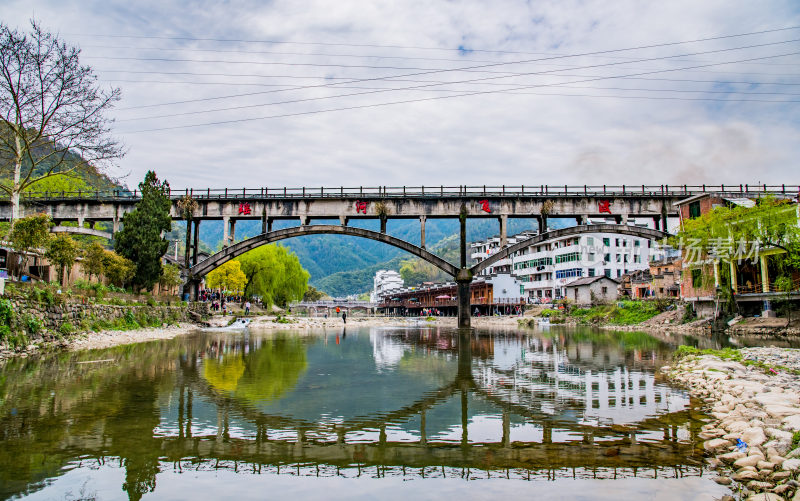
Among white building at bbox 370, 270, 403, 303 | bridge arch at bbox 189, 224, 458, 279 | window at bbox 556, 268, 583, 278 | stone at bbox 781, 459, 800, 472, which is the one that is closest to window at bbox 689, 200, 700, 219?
bridge arch at bbox 189, 224, 458, 279

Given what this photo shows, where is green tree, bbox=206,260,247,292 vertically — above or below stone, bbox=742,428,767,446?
above

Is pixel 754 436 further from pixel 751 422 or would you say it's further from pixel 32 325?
pixel 32 325

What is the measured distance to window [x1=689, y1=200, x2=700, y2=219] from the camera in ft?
140

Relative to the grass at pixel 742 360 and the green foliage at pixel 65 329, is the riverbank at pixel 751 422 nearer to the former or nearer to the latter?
the grass at pixel 742 360

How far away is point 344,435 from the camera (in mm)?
8750

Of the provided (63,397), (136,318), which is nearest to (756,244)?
(63,397)

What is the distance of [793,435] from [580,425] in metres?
3.16

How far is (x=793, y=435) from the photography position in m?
7.02

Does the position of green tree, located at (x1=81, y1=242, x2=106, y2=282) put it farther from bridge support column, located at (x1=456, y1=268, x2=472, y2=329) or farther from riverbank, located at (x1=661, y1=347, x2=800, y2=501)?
riverbank, located at (x1=661, y1=347, x2=800, y2=501)

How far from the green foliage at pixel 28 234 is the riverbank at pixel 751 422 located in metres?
27.7

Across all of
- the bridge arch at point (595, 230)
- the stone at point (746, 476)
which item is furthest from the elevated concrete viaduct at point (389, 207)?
the stone at point (746, 476)

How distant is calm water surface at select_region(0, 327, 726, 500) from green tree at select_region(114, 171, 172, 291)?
20834 millimetres

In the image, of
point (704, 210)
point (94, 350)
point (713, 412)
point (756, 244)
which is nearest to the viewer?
point (713, 412)

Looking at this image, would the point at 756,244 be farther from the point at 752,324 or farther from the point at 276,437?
the point at 276,437
